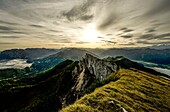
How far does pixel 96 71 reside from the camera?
10456cm

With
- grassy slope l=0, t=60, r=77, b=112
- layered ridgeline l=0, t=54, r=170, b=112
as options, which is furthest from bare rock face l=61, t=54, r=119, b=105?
grassy slope l=0, t=60, r=77, b=112

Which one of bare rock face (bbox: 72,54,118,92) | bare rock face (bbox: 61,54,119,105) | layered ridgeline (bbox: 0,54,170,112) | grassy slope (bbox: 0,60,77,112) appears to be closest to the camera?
layered ridgeline (bbox: 0,54,170,112)

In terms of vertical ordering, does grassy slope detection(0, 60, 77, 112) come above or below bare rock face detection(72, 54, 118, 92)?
below

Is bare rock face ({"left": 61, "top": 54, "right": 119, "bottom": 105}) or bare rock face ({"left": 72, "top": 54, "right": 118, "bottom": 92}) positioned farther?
bare rock face ({"left": 72, "top": 54, "right": 118, "bottom": 92})

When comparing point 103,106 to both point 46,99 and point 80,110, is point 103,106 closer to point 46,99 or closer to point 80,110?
point 80,110

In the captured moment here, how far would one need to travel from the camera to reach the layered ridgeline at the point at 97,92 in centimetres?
2272

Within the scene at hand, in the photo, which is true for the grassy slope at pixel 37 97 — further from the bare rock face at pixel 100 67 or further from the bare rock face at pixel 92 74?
the bare rock face at pixel 100 67

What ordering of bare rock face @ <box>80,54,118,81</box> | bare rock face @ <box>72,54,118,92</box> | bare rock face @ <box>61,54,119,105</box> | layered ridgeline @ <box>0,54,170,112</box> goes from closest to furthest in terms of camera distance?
layered ridgeline @ <box>0,54,170,112</box> → bare rock face @ <box>61,54,119,105</box> → bare rock face @ <box>72,54,118,92</box> → bare rock face @ <box>80,54,118,81</box>

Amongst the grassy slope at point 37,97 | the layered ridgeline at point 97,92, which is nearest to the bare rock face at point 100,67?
the layered ridgeline at point 97,92

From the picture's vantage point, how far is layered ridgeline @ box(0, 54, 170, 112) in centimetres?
2272

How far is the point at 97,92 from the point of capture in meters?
25.8

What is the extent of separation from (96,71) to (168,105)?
73862mm

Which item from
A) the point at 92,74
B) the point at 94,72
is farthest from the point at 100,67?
the point at 92,74

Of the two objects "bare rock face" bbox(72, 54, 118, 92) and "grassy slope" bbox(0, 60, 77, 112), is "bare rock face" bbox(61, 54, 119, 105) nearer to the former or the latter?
"bare rock face" bbox(72, 54, 118, 92)
